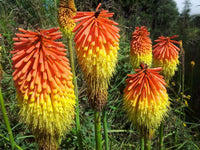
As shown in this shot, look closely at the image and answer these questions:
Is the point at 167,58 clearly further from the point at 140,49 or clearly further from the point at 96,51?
the point at 96,51

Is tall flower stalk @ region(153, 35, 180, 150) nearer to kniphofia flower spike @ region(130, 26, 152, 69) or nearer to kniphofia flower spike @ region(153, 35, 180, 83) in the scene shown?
kniphofia flower spike @ region(153, 35, 180, 83)

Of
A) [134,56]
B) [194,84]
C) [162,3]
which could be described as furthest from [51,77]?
[162,3]

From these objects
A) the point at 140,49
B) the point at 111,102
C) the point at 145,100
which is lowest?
the point at 111,102

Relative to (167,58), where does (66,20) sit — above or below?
above

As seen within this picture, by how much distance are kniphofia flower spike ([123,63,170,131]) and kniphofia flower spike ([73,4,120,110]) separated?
0.34 metres

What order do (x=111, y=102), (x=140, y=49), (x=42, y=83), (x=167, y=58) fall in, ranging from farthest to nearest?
(x=111, y=102) < (x=140, y=49) < (x=167, y=58) < (x=42, y=83)

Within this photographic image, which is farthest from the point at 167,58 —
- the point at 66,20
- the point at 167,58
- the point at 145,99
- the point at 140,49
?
the point at 66,20

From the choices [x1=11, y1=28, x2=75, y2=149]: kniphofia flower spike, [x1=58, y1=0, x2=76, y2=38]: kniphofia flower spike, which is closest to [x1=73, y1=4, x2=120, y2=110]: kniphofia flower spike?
[x1=11, y1=28, x2=75, y2=149]: kniphofia flower spike

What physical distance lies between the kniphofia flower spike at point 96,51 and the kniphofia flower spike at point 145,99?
0.34 m

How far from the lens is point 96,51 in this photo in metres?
1.68

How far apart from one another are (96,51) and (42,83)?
55 centimetres

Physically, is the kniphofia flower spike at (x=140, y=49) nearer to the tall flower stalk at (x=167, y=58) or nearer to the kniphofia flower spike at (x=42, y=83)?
the tall flower stalk at (x=167, y=58)

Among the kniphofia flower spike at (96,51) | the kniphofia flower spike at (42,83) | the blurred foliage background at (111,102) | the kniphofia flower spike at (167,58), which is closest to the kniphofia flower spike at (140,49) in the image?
the kniphofia flower spike at (167,58)

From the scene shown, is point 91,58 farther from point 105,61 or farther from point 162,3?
point 162,3
